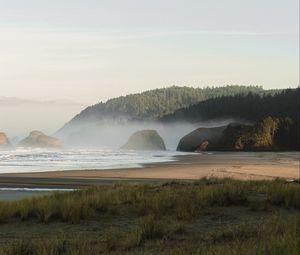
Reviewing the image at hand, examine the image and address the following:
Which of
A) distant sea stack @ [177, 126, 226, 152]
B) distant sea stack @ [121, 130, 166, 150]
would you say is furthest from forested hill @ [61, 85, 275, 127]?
distant sea stack @ [177, 126, 226, 152]

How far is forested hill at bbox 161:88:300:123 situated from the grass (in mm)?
79212

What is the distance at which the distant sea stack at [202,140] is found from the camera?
290ft

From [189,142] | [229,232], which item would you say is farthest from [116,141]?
[229,232]

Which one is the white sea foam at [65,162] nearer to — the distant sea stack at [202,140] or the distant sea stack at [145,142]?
the distant sea stack at [202,140]

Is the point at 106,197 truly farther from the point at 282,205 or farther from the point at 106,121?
the point at 106,121

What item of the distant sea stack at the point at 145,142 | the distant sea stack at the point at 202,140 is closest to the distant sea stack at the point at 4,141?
the distant sea stack at the point at 145,142

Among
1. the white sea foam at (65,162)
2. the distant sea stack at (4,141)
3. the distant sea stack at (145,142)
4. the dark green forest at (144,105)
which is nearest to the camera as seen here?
the white sea foam at (65,162)

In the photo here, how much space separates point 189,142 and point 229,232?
8380 centimetres

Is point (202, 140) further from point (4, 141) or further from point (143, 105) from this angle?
point (143, 105)

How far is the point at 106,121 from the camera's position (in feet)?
546

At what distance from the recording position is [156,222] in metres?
10.9

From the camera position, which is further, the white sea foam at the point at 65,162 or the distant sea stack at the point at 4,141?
the distant sea stack at the point at 4,141

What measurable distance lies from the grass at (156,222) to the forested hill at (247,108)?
79212mm

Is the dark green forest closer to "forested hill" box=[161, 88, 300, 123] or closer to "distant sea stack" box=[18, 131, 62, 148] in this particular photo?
"forested hill" box=[161, 88, 300, 123]
